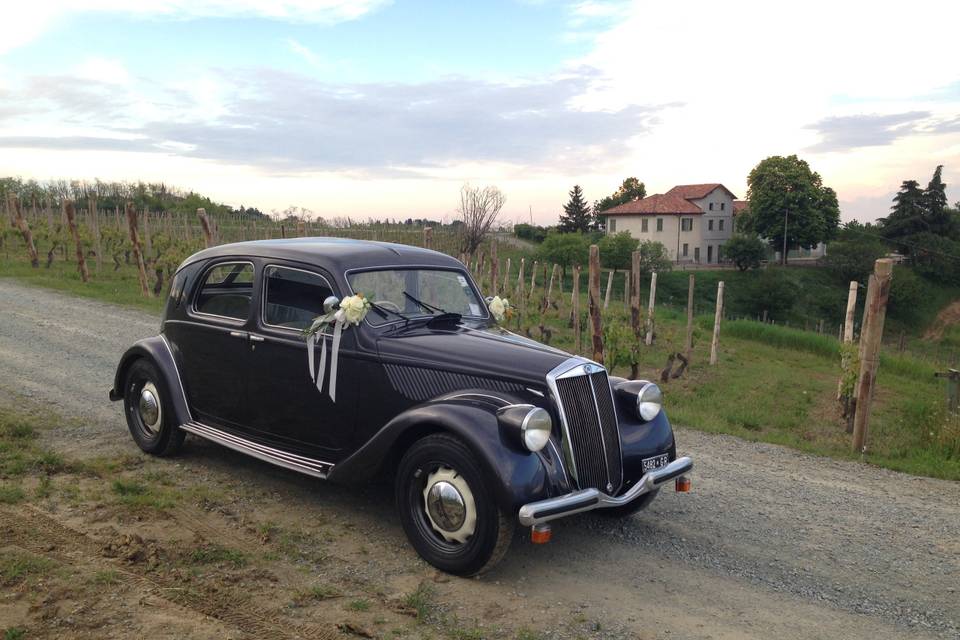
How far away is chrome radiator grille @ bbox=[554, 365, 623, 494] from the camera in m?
4.43

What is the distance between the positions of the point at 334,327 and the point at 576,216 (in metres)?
83.1

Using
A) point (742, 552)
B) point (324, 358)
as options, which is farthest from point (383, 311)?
point (742, 552)

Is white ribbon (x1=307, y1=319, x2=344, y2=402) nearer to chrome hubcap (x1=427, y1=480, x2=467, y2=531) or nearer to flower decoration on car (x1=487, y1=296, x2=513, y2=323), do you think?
chrome hubcap (x1=427, y1=480, x2=467, y2=531)

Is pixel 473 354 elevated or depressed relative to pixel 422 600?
elevated

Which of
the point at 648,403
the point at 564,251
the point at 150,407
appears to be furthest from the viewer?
the point at 564,251

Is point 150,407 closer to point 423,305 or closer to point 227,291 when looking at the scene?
point 227,291

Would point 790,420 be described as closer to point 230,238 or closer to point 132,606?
point 132,606

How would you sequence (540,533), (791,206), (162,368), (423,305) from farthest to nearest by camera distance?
1. (791,206)
2. (162,368)
3. (423,305)
4. (540,533)

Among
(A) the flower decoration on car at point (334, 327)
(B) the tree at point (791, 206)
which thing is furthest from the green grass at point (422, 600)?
(B) the tree at point (791, 206)

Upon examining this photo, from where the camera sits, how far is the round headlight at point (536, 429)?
161 inches

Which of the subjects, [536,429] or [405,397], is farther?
[405,397]

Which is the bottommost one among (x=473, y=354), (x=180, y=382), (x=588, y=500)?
(x=588, y=500)

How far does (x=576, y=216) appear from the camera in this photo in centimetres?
8638

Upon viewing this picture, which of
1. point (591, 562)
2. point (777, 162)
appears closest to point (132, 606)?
point (591, 562)
